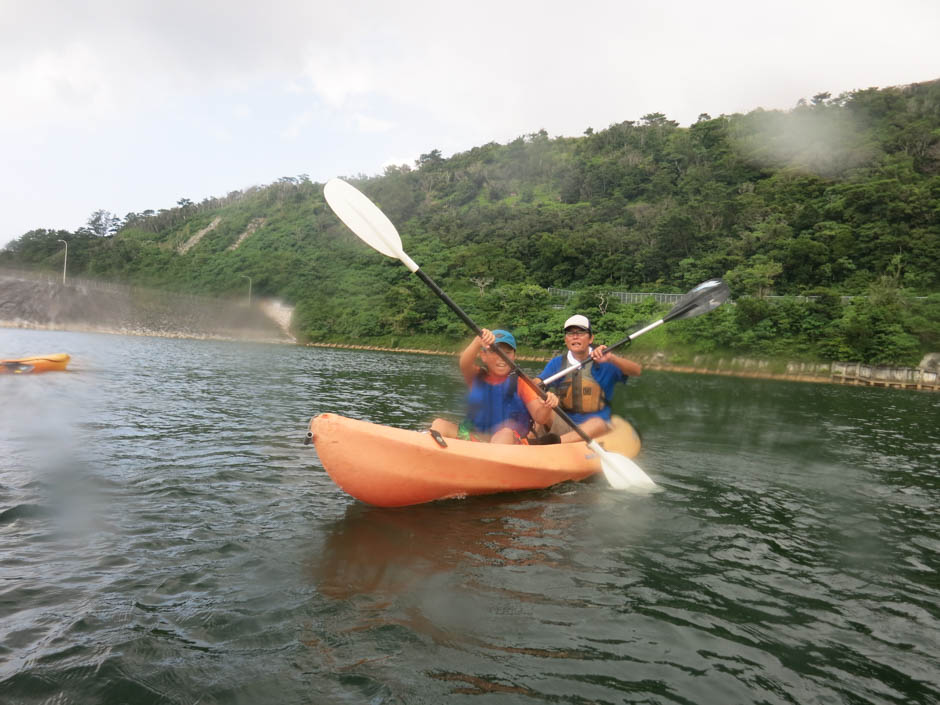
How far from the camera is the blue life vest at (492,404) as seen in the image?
5.29 metres

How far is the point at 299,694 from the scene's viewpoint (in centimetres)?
195

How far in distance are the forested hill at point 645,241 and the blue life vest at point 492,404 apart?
27.7 m

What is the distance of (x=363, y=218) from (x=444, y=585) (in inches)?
147

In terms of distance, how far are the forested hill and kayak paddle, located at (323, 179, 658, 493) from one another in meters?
27.2

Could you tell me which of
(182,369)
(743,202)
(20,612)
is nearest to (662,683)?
(20,612)

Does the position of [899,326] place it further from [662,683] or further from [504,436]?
[662,683]

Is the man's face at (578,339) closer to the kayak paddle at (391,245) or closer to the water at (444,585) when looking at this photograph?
the kayak paddle at (391,245)

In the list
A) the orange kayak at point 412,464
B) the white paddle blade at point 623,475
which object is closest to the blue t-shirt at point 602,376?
the white paddle blade at point 623,475

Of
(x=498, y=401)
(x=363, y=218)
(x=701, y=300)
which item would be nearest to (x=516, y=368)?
(x=498, y=401)

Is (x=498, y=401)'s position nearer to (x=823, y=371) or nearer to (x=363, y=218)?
(x=363, y=218)

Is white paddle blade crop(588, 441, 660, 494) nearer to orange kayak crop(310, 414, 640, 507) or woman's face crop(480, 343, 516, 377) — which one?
orange kayak crop(310, 414, 640, 507)

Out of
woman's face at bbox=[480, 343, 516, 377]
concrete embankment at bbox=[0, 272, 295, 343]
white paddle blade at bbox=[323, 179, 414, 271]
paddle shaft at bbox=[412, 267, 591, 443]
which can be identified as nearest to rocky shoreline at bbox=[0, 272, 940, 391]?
concrete embankment at bbox=[0, 272, 295, 343]

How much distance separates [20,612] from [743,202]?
Result: 54172 millimetres

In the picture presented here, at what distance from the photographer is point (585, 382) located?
5848 mm
